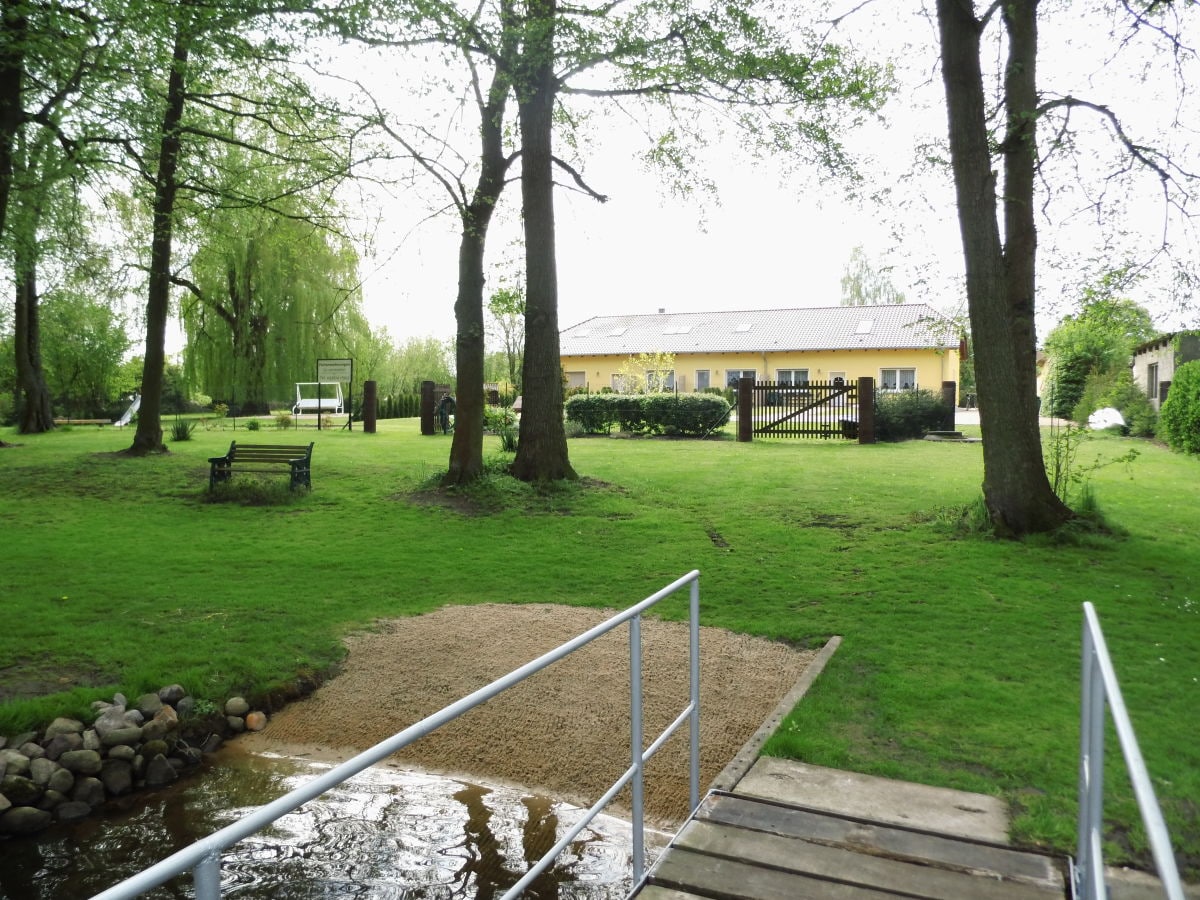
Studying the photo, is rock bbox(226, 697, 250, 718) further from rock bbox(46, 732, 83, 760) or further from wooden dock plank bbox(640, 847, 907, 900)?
wooden dock plank bbox(640, 847, 907, 900)

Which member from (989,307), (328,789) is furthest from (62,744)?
(989,307)

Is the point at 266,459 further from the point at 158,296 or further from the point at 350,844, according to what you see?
the point at 350,844

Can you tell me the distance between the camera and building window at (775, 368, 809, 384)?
159ft

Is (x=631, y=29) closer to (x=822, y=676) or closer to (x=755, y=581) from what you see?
(x=755, y=581)

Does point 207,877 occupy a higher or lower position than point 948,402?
lower

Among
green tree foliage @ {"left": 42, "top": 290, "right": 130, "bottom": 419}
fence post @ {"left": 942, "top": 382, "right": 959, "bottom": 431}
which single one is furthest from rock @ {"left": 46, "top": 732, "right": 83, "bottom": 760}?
green tree foliage @ {"left": 42, "top": 290, "right": 130, "bottom": 419}

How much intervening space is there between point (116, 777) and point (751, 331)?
48.8 m

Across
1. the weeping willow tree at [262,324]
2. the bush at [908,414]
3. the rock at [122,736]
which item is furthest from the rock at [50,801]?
the weeping willow tree at [262,324]

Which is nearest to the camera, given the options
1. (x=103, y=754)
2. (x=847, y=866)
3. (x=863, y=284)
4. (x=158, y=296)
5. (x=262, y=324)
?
(x=847, y=866)

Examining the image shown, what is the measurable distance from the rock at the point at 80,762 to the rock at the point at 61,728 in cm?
19

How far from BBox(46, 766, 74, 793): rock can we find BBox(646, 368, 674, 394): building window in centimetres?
3841

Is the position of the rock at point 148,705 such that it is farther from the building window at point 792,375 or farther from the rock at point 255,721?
the building window at point 792,375

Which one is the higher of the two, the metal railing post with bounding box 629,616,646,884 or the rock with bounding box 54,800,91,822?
the metal railing post with bounding box 629,616,646,884

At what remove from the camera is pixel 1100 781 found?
8.86ft
